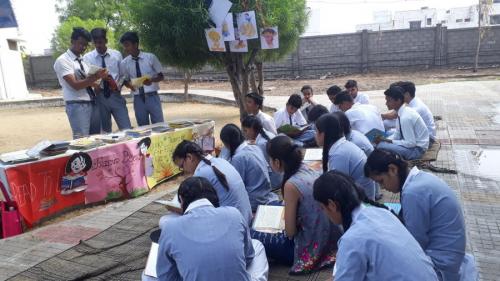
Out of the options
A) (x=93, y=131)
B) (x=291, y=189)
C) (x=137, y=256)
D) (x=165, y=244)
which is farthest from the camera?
(x=93, y=131)

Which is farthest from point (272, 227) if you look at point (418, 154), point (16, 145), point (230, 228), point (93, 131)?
point (16, 145)

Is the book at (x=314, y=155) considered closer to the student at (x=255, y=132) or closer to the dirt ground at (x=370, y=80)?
the student at (x=255, y=132)

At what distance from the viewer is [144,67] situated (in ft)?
22.0

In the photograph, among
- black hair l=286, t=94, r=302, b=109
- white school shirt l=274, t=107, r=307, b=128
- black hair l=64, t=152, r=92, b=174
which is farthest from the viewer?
white school shirt l=274, t=107, r=307, b=128

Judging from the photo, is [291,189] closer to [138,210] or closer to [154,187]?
[138,210]

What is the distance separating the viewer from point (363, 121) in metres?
6.02

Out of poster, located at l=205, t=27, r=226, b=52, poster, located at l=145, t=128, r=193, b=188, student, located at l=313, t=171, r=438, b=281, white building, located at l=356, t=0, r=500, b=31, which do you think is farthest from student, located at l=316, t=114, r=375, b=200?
white building, located at l=356, t=0, r=500, b=31

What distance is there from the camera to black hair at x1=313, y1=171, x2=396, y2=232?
6.78 ft

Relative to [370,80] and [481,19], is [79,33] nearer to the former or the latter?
[370,80]

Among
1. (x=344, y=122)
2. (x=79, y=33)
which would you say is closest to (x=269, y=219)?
(x=344, y=122)

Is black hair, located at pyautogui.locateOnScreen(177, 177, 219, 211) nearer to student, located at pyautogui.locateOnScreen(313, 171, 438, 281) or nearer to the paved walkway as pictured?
student, located at pyautogui.locateOnScreen(313, 171, 438, 281)

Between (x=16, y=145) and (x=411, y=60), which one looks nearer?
(x=16, y=145)

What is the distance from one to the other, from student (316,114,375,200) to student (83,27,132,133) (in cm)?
358

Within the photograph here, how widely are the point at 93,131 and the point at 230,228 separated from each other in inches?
187
